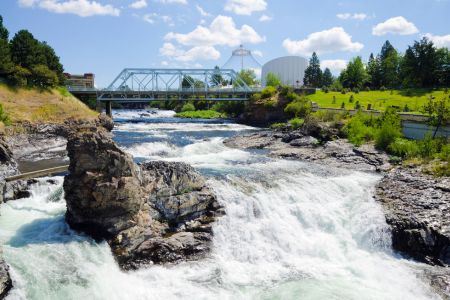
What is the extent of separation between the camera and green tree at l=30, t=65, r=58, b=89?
186ft

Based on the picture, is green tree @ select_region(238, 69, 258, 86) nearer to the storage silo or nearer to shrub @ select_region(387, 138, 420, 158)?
the storage silo

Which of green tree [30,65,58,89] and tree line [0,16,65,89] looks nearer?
tree line [0,16,65,89]

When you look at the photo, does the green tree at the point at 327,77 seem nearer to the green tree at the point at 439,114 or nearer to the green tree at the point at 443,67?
the green tree at the point at 443,67

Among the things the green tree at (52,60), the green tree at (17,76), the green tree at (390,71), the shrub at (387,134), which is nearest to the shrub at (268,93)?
the green tree at (390,71)

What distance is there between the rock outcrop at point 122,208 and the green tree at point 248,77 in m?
113

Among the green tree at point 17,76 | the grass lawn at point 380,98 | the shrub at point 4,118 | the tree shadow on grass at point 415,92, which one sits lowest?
the shrub at point 4,118

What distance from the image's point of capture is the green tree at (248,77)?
127662 mm

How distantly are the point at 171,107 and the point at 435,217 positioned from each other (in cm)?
14045

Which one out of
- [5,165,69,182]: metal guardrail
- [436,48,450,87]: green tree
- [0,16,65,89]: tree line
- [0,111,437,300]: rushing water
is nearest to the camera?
[0,111,437,300]: rushing water

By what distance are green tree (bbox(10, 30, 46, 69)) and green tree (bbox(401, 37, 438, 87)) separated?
258 feet

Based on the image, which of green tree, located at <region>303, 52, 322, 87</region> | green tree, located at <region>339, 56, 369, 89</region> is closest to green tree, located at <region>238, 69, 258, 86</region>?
green tree, located at <region>303, 52, 322, 87</region>

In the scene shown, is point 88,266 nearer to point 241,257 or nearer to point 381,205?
point 241,257

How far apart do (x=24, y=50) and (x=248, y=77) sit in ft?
272

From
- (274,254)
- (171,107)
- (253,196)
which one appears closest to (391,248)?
(274,254)
